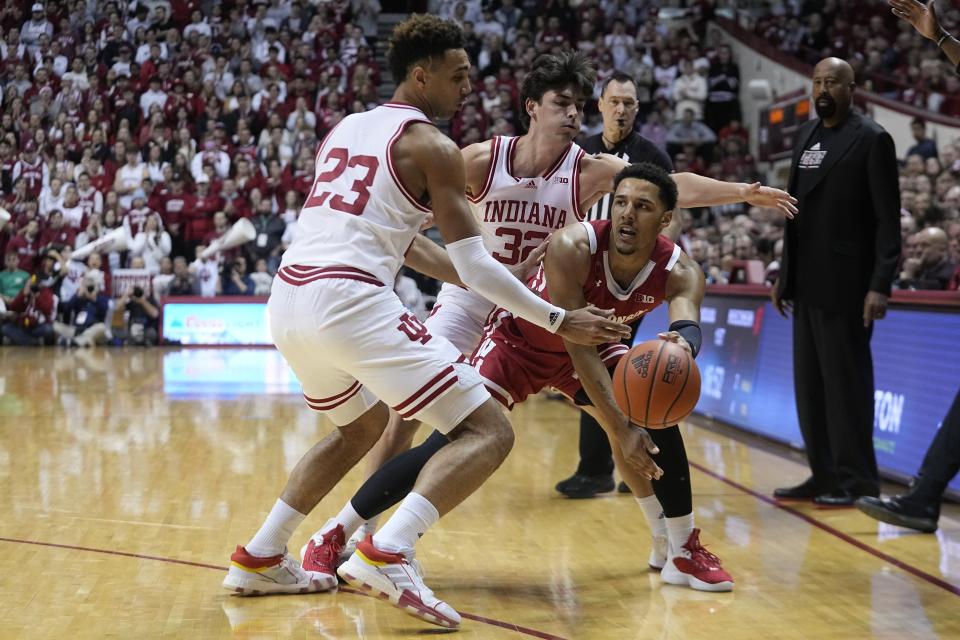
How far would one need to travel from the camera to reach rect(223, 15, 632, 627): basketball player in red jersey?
3.80 metres

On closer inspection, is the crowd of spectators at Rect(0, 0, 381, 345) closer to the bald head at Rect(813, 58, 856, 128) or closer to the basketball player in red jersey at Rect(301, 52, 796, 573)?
the bald head at Rect(813, 58, 856, 128)

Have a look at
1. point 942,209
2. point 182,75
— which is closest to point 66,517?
point 942,209

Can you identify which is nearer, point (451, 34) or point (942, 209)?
point (451, 34)

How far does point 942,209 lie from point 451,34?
7856mm

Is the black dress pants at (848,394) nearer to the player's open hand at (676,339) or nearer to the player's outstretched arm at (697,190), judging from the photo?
the player's outstretched arm at (697,190)

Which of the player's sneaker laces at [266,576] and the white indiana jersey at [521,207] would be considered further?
the white indiana jersey at [521,207]

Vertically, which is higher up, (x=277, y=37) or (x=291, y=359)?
(x=277, y=37)

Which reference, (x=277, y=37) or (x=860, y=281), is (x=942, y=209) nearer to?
(x=860, y=281)

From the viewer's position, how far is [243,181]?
17.7 metres

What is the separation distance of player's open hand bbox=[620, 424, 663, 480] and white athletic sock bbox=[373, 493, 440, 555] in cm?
77

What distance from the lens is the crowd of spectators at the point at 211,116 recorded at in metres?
16.7

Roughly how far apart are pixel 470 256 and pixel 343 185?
19.7 inches

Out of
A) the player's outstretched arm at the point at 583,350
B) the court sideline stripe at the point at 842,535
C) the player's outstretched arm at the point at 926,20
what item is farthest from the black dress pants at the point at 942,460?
the player's outstretched arm at the point at 583,350

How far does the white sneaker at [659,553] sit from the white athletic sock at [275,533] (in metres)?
1.52
